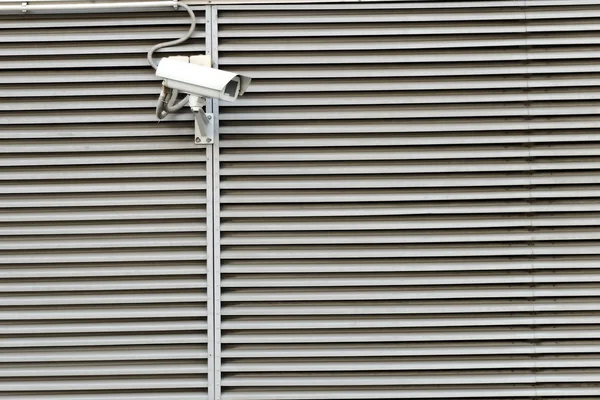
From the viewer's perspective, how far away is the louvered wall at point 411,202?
336 cm

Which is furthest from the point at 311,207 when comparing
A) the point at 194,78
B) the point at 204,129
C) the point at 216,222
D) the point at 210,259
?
the point at 194,78

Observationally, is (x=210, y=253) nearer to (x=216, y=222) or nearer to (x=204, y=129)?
(x=216, y=222)

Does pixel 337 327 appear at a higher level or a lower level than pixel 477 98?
lower

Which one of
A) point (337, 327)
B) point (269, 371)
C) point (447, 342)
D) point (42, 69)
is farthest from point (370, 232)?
point (42, 69)

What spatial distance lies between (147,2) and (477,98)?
2.09m

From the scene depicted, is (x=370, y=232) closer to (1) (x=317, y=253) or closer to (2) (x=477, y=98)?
(1) (x=317, y=253)

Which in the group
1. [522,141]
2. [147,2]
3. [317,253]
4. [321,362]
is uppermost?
[147,2]

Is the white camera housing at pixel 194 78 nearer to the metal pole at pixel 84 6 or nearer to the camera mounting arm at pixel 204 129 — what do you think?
the camera mounting arm at pixel 204 129

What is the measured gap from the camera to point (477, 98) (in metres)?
3.42

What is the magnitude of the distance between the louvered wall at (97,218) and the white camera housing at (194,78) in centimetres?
37

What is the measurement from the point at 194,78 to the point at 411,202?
1.47 m

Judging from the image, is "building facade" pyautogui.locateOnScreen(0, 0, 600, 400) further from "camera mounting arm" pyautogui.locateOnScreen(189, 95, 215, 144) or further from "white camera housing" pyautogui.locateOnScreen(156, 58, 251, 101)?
"white camera housing" pyautogui.locateOnScreen(156, 58, 251, 101)

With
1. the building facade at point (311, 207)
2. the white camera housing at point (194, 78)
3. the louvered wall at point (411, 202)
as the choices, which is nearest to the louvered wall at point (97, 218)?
the building facade at point (311, 207)

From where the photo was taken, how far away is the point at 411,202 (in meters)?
3.44
